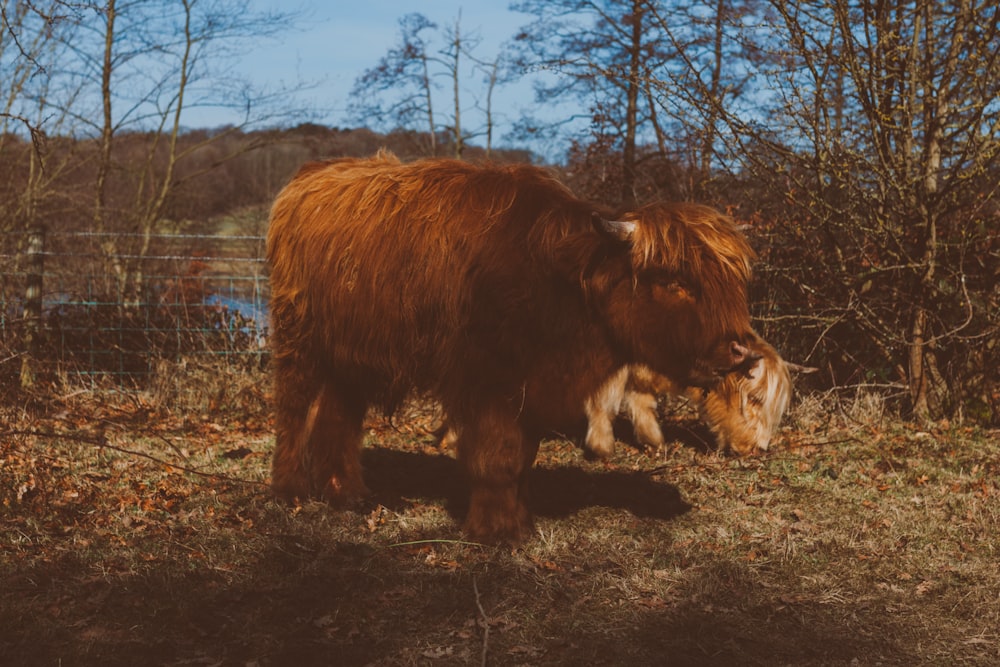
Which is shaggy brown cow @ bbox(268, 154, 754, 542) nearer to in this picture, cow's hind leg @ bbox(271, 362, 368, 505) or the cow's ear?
the cow's ear

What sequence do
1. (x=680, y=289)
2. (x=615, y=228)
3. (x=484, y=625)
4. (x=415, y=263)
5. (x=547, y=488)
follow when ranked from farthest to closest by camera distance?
(x=547, y=488) → (x=415, y=263) → (x=680, y=289) → (x=615, y=228) → (x=484, y=625)

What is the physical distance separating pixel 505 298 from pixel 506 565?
1275mm

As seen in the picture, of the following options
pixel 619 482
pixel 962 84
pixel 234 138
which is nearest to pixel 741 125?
pixel 962 84

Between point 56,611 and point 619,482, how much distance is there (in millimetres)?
3670

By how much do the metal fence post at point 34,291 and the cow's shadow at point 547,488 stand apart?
4001 mm

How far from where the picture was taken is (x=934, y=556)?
4801 millimetres

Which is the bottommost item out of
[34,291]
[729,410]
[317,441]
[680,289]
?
[729,410]

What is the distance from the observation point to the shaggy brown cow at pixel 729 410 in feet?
23.7

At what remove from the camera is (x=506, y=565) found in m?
4.39

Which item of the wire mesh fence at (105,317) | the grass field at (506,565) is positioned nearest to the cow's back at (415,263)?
the grass field at (506,565)

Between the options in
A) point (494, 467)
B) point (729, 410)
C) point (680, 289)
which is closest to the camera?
point (680, 289)

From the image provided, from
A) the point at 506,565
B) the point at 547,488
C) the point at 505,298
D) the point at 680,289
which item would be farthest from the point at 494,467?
the point at 547,488

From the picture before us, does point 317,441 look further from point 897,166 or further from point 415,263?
point 897,166

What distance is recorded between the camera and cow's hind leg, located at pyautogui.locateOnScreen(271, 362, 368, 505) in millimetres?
5316
